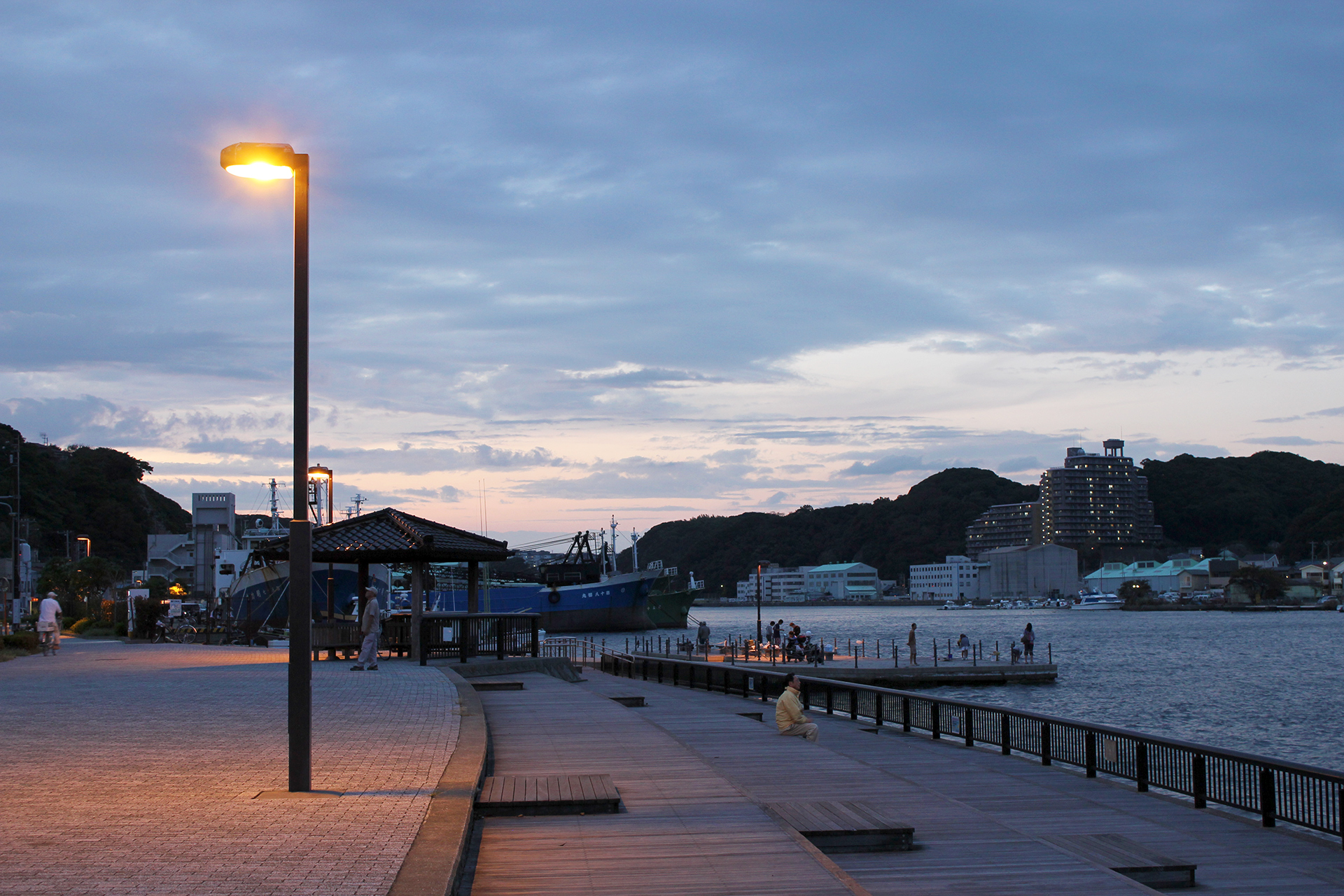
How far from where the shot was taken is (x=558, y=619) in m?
106

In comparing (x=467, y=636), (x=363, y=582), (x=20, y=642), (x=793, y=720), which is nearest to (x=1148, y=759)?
(x=793, y=720)

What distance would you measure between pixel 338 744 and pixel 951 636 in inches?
3914

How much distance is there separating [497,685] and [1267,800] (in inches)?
469

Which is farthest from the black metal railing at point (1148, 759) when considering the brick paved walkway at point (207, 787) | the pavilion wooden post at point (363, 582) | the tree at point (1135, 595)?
the tree at point (1135, 595)

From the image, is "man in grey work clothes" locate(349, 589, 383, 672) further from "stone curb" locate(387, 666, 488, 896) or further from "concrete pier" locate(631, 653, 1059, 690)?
"concrete pier" locate(631, 653, 1059, 690)

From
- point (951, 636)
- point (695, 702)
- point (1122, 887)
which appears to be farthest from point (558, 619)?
point (1122, 887)

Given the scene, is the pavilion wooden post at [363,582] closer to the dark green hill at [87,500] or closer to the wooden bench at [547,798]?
the wooden bench at [547,798]

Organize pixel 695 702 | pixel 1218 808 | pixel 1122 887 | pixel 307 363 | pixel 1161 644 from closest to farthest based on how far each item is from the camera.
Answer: pixel 1122 887 < pixel 307 363 < pixel 1218 808 < pixel 695 702 < pixel 1161 644

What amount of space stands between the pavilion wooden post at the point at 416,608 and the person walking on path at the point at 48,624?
34.3 ft

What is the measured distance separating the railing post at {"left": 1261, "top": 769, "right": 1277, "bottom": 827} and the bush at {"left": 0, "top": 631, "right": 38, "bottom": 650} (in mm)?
28306

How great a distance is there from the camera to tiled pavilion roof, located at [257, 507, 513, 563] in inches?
870

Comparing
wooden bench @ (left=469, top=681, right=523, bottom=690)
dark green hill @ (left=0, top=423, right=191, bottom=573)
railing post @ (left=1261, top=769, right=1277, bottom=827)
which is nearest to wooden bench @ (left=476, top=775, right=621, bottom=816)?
railing post @ (left=1261, top=769, right=1277, bottom=827)

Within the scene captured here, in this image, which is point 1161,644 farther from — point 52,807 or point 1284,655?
point 52,807

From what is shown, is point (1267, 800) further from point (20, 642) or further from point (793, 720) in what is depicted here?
point (20, 642)
